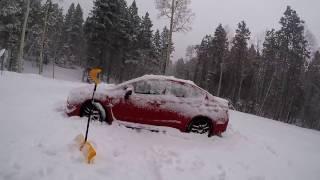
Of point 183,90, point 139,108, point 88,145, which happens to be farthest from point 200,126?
point 88,145

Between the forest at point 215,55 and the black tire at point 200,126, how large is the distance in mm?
24095

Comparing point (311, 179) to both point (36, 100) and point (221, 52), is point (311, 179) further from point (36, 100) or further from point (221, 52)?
point (221, 52)

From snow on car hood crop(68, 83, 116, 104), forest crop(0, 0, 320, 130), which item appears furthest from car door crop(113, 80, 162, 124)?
forest crop(0, 0, 320, 130)

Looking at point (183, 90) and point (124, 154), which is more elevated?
point (183, 90)

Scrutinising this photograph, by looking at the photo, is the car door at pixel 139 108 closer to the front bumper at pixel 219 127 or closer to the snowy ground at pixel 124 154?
the snowy ground at pixel 124 154

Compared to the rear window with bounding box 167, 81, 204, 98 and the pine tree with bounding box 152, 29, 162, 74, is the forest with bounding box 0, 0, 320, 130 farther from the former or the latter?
the rear window with bounding box 167, 81, 204, 98

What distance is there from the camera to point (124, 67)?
47.9 m

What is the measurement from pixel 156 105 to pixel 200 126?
4.78 ft

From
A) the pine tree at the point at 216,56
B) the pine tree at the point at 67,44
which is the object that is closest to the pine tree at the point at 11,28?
the pine tree at the point at 67,44

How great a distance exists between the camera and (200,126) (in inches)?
355

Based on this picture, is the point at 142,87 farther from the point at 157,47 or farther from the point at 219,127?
the point at 157,47

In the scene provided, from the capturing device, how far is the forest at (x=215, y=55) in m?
38.4

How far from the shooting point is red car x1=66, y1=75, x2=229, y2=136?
27.9ft

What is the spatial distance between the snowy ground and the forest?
24.6m
